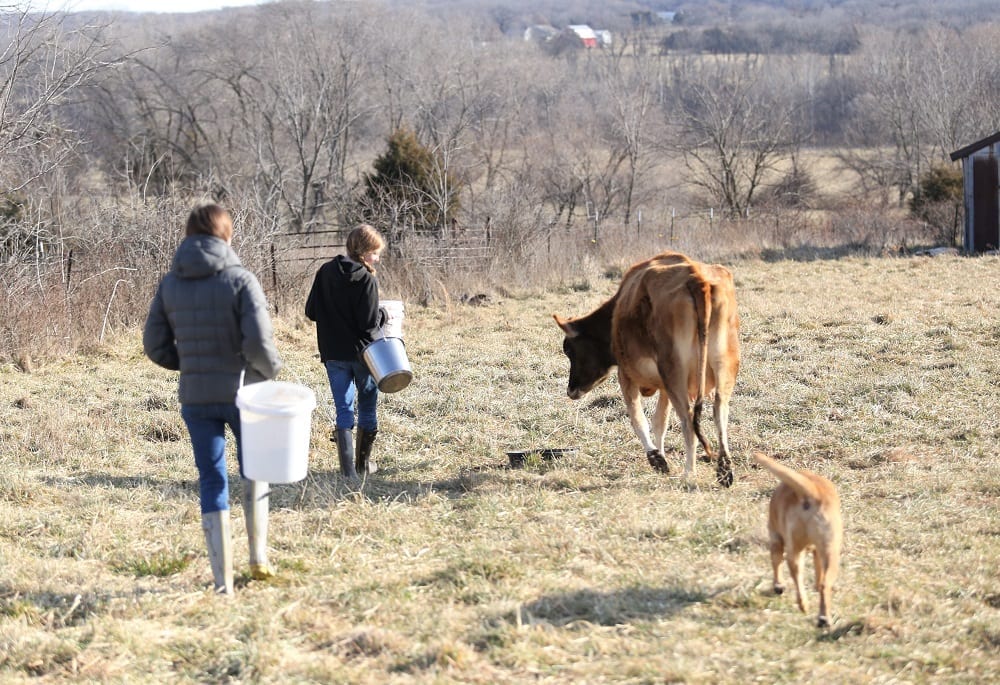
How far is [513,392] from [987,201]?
16442mm

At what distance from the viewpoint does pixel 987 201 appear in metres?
22.8

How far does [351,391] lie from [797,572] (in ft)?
12.0

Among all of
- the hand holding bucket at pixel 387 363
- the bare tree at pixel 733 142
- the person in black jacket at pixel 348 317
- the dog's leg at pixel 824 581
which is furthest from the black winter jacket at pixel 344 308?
the bare tree at pixel 733 142

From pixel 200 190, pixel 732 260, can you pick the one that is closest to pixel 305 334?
pixel 200 190

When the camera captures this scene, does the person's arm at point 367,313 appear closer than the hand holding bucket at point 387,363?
No

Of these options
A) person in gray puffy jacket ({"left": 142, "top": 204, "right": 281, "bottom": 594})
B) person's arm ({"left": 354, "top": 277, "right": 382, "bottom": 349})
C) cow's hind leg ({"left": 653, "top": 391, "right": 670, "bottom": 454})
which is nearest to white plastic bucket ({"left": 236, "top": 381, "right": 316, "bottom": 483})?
person in gray puffy jacket ({"left": 142, "top": 204, "right": 281, "bottom": 594})

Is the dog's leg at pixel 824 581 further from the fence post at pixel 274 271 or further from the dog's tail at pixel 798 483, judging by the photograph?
the fence post at pixel 274 271

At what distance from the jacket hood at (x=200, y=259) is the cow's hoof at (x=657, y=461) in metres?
3.60

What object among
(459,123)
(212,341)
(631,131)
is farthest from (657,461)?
(459,123)

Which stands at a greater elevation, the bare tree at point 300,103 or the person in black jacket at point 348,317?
the bare tree at point 300,103

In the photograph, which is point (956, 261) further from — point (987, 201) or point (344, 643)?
point (344, 643)

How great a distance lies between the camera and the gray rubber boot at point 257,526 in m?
5.24

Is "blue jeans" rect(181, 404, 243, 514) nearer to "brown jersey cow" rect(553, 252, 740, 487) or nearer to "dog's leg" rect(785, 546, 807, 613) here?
"dog's leg" rect(785, 546, 807, 613)

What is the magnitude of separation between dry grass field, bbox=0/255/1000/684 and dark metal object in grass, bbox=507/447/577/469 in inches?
3.0
